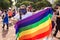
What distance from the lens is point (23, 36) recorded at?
6.38 metres

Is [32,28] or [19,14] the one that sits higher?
[32,28]

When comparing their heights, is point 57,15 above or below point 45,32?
below

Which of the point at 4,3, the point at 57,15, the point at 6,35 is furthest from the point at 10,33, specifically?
the point at 4,3

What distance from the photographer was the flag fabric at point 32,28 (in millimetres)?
6379

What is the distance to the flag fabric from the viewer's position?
251 inches

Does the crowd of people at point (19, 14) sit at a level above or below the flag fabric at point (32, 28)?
below

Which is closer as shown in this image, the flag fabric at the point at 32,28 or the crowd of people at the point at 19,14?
the flag fabric at the point at 32,28

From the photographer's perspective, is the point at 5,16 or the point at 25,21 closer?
the point at 25,21

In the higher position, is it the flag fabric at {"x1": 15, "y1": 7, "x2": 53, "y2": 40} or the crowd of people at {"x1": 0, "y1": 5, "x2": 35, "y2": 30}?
the flag fabric at {"x1": 15, "y1": 7, "x2": 53, "y2": 40}

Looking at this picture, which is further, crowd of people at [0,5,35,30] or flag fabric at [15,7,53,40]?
crowd of people at [0,5,35,30]

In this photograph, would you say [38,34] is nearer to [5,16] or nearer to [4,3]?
[5,16]

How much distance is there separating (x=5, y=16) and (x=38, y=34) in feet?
31.7

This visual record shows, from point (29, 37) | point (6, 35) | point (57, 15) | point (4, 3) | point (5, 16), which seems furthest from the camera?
point (4, 3)

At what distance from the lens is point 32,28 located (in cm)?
654
